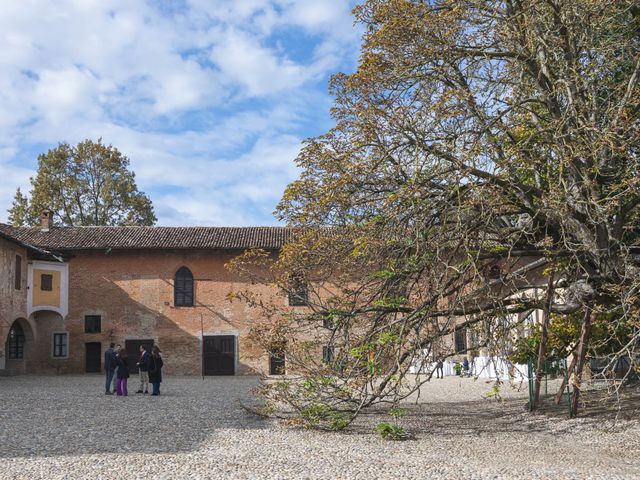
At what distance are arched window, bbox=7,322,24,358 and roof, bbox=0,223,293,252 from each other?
3.98 metres

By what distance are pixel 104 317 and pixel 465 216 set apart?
2602cm

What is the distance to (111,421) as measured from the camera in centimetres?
1337

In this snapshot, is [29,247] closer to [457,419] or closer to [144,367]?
[144,367]

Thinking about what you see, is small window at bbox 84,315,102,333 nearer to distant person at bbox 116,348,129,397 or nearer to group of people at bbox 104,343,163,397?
group of people at bbox 104,343,163,397

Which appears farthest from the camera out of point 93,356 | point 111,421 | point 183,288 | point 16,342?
point 183,288

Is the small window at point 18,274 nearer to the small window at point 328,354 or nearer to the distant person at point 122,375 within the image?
the distant person at point 122,375

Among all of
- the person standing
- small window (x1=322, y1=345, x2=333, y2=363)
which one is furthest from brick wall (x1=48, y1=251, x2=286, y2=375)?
small window (x1=322, y1=345, x2=333, y2=363)

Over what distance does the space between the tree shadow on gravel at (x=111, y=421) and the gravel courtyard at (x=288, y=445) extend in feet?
0.07

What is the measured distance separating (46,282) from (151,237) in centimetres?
525

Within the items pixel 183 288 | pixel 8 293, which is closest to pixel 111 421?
pixel 8 293

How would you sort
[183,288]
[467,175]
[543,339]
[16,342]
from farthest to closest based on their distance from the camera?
1. [183,288]
2. [16,342]
3. [543,339]
4. [467,175]

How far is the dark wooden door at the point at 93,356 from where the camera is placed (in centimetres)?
3312

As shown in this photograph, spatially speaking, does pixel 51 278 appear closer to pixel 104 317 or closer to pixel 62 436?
pixel 104 317

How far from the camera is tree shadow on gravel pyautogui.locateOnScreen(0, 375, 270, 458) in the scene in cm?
1046
